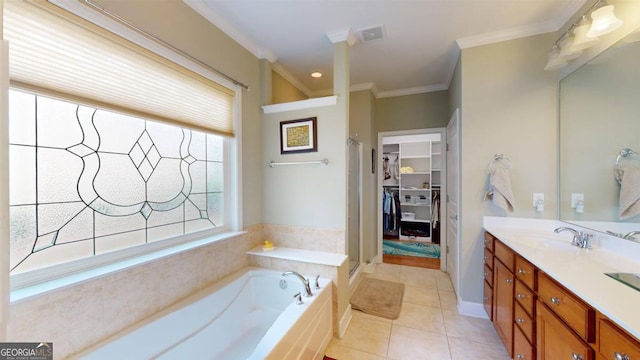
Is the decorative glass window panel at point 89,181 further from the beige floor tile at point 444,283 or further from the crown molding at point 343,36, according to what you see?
the beige floor tile at point 444,283

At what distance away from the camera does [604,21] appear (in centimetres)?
144

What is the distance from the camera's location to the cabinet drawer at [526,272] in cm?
135

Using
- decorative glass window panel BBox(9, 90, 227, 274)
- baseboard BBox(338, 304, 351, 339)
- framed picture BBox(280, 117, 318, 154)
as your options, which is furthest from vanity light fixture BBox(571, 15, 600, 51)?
decorative glass window panel BBox(9, 90, 227, 274)

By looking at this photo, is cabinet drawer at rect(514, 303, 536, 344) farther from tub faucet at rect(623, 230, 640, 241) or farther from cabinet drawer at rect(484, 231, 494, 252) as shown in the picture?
tub faucet at rect(623, 230, 640, 241)

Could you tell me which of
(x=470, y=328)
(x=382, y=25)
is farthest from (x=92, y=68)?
(x=470, y=328)

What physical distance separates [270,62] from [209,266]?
214 centimetres

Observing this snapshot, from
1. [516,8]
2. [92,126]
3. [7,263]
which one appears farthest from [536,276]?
[92,126]

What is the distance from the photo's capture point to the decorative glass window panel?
1.08 metres

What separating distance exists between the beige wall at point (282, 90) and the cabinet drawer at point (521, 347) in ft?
9.49

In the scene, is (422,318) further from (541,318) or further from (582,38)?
(582,38)

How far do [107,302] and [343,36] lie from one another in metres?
2.60

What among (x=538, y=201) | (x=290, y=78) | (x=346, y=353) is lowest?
(x=346, y=353)

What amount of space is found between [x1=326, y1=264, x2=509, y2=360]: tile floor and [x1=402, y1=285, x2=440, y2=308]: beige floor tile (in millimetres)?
10

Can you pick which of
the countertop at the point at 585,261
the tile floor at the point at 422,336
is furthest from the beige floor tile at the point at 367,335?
the countertop at the point at 585,261
